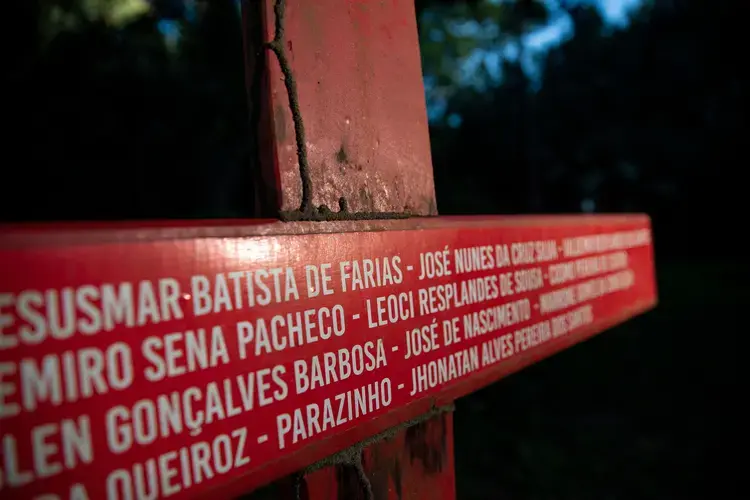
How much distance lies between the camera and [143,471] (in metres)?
0.69

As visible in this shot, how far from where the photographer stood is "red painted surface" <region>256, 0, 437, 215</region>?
1025mm

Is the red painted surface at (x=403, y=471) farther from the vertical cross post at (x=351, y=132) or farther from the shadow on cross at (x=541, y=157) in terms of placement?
the shadow on cross at (x=541, y=157)

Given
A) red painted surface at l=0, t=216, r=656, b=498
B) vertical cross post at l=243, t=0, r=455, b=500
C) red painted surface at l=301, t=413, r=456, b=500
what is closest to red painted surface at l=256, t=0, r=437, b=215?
vertical cross post at l=243, t=0, r=455, b=500

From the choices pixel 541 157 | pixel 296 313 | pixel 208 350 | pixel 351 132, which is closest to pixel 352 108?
pixel 351 132

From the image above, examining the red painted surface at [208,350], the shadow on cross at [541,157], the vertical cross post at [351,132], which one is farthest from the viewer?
the shadow on cross at [541,157]

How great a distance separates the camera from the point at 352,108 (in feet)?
3.88

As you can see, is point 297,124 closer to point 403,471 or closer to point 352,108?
point 352,108

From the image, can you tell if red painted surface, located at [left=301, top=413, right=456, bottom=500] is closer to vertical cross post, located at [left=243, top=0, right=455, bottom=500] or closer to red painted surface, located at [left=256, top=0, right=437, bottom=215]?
vertical cross post, located at [left=243, top=0, right=455, bottom=500]

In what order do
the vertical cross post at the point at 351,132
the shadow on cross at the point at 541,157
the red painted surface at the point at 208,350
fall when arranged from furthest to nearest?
1. the shadow on cross at the point at 541,157
2. the vertical cross post at the point at 351,132
3. the red painted surface at the point at 208,350

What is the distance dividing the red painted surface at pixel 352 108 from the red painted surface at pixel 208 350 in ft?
0.41

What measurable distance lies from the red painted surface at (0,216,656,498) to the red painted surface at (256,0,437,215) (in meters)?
0.13

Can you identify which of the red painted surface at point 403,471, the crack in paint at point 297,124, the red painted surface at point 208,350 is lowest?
the red painted surface at point 403,471

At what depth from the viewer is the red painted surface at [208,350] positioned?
0.62 m

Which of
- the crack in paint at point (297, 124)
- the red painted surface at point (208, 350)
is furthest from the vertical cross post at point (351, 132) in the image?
the red painted surface at point (208, 350)
